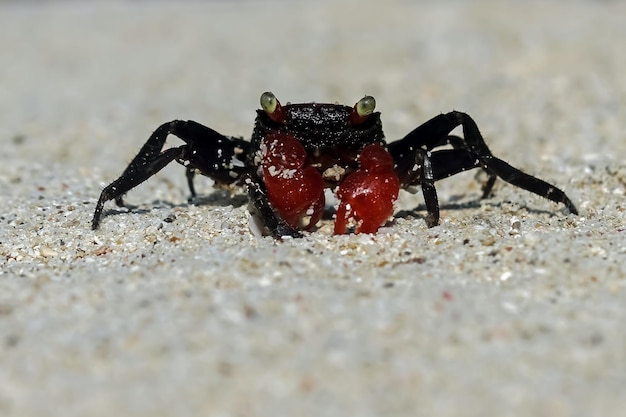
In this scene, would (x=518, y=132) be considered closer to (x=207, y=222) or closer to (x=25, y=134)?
(x=207, y=222)

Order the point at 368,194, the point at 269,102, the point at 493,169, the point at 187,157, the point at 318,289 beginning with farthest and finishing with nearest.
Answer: the point at 493,169 → the point at 187,157 → the point at 368,194 → the point at 269,102 → the point at 318,289

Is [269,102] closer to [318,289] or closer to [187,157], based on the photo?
[187,157]

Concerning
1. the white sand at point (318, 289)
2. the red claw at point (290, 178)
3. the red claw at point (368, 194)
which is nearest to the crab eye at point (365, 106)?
the red claw at point (368, 194)

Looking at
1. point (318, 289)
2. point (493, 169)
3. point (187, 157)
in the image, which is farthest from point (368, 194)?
point (187, 157)

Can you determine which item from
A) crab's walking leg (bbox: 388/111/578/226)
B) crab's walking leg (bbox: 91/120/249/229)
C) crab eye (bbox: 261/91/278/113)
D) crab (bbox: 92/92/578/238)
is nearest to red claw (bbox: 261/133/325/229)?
crab (bbox: 92/92/578/238)

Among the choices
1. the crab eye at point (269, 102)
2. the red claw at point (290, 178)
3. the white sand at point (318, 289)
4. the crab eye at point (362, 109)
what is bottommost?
the white sand at point (318, 289)

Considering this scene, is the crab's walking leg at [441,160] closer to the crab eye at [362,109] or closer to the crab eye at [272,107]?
the crab eye at [362,109]

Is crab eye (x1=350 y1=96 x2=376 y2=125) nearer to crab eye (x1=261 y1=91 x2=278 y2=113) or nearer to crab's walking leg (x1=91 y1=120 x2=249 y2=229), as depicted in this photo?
crab eye (x1=261 y1=91 x2=278 y2=113)
